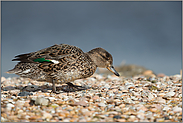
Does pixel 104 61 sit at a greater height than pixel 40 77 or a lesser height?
greater

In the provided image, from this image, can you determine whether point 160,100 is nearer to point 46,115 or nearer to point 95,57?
point 95,57

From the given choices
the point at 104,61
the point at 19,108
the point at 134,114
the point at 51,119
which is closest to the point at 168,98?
the point at 134,114

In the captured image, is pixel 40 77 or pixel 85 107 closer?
pixel 85 107

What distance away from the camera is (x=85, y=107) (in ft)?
15.4

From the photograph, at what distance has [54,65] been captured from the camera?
5488 mm

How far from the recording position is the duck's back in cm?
550

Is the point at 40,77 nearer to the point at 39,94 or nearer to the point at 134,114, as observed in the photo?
the point at 39,94

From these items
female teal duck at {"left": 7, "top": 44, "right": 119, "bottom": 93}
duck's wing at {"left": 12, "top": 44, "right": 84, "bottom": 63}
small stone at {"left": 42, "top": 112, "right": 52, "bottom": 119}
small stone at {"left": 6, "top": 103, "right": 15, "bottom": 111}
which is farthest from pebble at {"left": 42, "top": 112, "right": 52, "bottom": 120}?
duck's wing at {"left": 12, "top": 44, "right": 84, "bottom": 63}

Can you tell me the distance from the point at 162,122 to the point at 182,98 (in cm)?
185

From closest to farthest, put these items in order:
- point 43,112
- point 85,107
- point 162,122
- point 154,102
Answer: point 162,122 < point 43,112 < point 85,107 < point 154,102

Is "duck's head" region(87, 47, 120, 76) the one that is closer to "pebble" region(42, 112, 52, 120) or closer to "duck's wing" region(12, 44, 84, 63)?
"duck's wing" region(12, 44, 84, 63)

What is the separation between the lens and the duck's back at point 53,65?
18.1 feet

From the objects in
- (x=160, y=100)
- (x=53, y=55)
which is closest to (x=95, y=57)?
(x=53, y=55)

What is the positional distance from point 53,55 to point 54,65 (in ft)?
0.94
